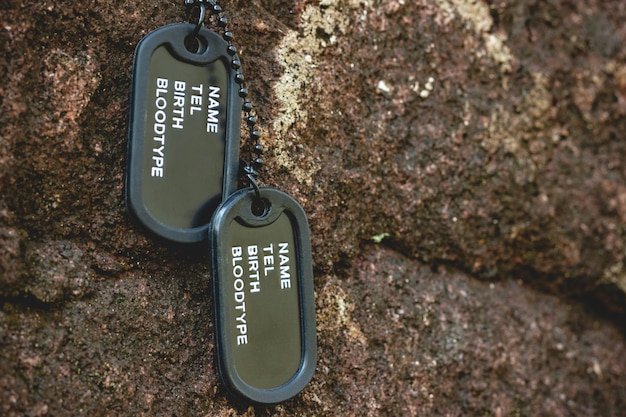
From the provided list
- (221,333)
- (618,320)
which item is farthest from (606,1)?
(221,333)

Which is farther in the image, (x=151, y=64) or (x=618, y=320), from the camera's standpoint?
(x=618, y=320)

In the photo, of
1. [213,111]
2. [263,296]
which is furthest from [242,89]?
[263,296]

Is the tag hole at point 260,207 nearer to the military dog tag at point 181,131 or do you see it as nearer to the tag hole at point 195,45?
the military dog tag at point 181,131

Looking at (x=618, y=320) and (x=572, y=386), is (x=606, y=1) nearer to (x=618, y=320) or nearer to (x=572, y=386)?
(x=618, y=320)

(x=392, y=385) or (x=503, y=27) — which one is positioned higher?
(x=503, y=27)

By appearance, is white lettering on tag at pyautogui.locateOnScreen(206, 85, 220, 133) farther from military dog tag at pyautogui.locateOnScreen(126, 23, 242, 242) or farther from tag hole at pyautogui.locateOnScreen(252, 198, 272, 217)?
tag hole at pyautogui.locateOnScreen(252, 198, 272, 217)

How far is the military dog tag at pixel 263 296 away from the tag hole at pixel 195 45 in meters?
0.21

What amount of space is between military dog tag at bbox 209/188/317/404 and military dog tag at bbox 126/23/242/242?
49 millimetres

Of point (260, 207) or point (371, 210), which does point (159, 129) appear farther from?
point (371, 210)

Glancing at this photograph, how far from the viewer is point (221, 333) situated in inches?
35.9

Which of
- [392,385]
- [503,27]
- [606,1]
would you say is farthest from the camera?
[606,1]

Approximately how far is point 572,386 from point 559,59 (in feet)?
2.06

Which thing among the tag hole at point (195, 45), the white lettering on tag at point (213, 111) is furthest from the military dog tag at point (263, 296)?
the tag hole at point (195, 45)

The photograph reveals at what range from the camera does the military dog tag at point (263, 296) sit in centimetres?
92
